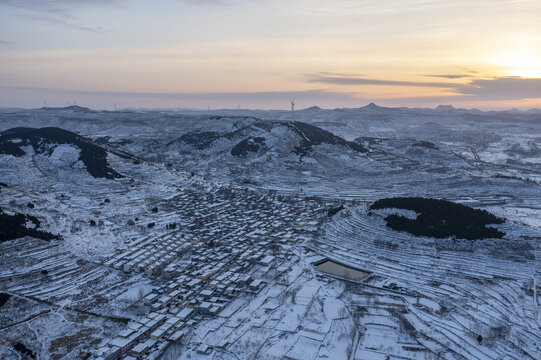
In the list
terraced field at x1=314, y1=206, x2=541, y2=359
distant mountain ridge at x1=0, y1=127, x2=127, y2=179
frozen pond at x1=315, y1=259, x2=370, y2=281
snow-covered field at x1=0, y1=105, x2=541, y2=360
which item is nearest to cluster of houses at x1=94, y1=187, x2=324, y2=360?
snow-covered field at x1=0, y1=105, x2=541, y2=360

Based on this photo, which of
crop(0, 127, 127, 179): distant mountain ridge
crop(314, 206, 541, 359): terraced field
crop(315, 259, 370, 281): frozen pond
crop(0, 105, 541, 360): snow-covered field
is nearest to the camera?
crop(0, 105, 541, 360): snow-covered field

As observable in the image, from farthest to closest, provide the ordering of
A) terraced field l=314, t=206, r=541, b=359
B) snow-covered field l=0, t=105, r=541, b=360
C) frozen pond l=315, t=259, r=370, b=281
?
1. frozen pond l=315, t=259, r=370, b=281
2. terraced field l=314, t=206, r=541, b=359
3. snow-covered field l=0, t=105, r=541, b=360

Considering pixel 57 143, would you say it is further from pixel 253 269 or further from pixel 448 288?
pixel 448 288

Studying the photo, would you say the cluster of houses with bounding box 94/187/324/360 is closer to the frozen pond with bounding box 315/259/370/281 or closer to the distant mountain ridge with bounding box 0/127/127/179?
the frozen pond with bounding box 315/259/370/281

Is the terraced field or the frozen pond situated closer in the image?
the terraced field

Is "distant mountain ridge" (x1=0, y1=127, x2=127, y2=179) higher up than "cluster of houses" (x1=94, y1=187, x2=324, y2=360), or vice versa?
"distant mountain ridge" (x1=0, y1=127, x2=127, y2=179)

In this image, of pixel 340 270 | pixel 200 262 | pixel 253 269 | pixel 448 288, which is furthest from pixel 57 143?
pixel 448 288
